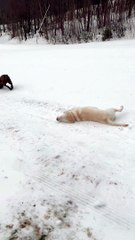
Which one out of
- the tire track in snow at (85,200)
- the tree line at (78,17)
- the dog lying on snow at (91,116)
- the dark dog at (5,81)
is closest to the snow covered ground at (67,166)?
the tire track in snow at (85,200)

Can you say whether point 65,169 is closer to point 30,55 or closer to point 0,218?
point 0,218

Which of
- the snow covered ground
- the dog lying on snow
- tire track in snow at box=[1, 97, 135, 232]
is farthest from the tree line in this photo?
tire track in snow at box=[1, 97, 135, 232]

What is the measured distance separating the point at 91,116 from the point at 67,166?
1597 millimetres

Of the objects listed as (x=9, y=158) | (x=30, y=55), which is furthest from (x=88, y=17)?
(x=9, y=158)

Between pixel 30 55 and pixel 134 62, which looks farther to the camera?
pixel 30 55

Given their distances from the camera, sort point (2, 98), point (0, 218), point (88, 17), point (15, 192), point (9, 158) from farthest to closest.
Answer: point (88, 17)
point (2, 98)
point (9, 158)
point (15, 192)
point (0, 218)

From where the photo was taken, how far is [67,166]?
3.74 meters

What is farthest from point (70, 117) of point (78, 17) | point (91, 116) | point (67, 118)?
point (78, 17)

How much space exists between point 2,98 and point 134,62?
4.21 meters

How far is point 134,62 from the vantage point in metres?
7.87

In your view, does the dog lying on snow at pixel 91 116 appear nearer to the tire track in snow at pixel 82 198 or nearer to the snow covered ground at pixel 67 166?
the snow covered ground at pixel 67 166

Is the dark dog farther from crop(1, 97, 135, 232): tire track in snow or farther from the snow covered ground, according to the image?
crop(1, 97, 135, 232): tire track in snow

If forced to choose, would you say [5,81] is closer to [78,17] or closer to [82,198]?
[82,198]

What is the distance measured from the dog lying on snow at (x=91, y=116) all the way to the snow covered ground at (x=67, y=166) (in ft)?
0.44
